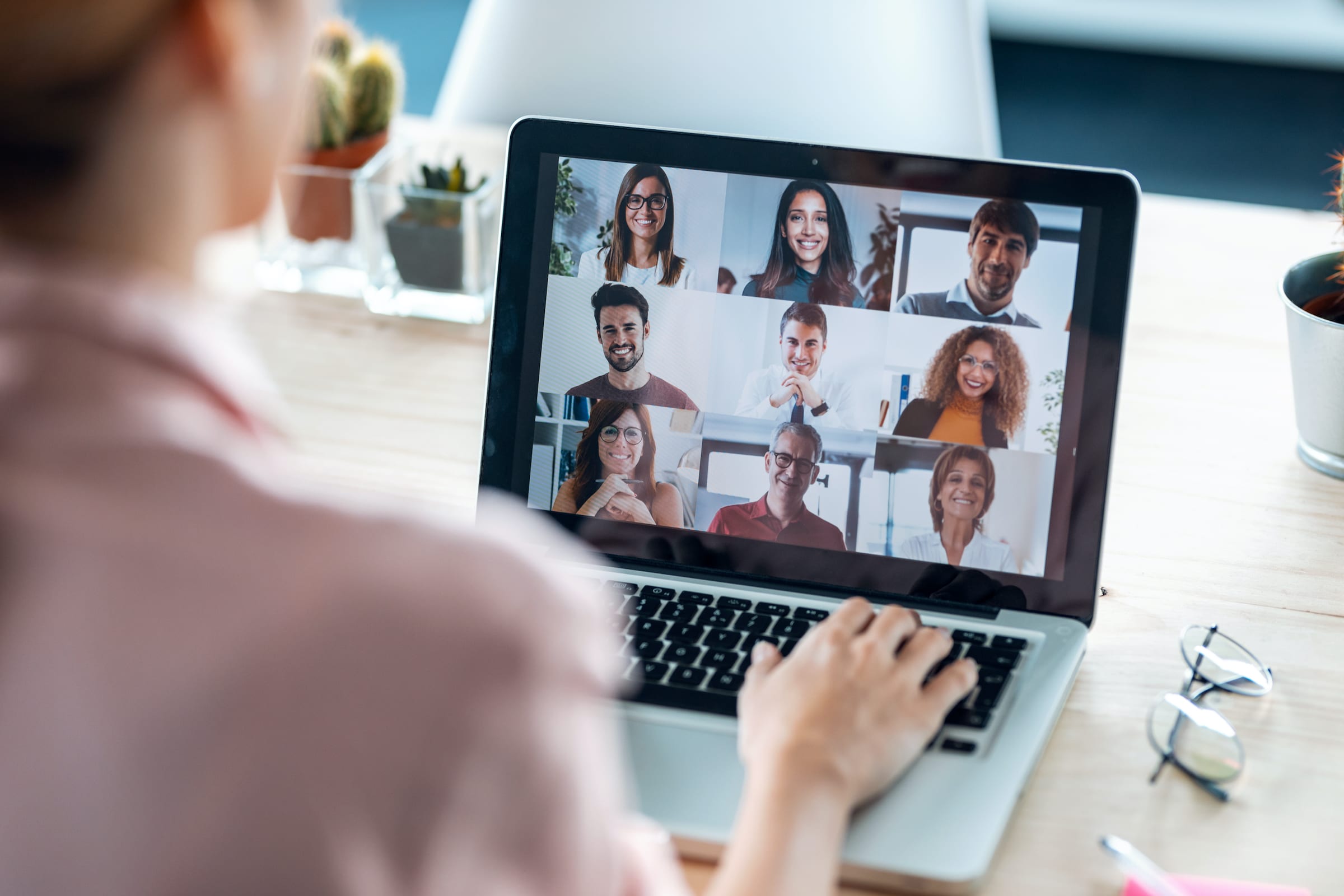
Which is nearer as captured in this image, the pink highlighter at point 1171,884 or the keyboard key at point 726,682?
the pink highlighter at point 1171,884

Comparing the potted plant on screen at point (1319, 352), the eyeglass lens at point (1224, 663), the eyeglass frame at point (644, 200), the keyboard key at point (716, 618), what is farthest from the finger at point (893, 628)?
the potted plant on screen at point (1319, 352)

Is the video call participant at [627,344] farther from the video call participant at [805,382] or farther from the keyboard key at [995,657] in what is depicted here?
the keyboard key at [995,657]

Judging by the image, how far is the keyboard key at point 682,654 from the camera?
2.48 ft

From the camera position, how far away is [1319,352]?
968 mm

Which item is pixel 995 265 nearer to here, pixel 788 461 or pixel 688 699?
pixel 788 461

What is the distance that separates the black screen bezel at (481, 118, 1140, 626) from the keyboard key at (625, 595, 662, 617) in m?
0.04

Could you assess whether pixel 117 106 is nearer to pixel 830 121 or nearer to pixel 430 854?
pixel 430 854

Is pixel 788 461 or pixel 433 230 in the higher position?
pixel 433 230

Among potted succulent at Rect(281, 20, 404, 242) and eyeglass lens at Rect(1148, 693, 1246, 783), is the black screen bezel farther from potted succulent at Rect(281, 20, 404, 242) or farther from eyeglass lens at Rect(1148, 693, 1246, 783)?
potted succulent at Rect(281, 20, 404, 242)

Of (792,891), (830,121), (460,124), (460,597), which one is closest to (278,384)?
(460,124)

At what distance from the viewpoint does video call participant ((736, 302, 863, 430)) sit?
84cm

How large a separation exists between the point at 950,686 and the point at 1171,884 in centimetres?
16

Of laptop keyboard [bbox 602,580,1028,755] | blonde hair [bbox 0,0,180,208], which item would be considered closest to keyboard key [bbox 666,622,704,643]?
laptop keyboard [bbox 602,580,1028,755]

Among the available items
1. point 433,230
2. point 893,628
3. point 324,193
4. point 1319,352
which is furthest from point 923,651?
point 324,193
